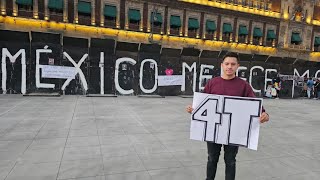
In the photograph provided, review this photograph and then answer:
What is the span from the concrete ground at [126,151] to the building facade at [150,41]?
5.94m

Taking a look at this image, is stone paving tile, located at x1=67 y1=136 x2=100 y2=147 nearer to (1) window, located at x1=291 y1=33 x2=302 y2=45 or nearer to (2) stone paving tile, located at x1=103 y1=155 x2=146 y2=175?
(2) stone paving tile, located at x1=103 y1=155 x2=146 y2=175

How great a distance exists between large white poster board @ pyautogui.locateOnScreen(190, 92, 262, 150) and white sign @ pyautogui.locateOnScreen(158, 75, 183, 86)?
12.0 metres

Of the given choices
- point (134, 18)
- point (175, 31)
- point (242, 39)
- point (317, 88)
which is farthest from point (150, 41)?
point (317, 88)

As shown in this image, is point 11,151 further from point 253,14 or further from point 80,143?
point 253,14

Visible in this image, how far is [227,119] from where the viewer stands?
116 inches

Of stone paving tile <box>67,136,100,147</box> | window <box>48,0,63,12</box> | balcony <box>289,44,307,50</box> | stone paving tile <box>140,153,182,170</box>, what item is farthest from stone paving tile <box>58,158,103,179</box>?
balcony <box>289,44,307,50</box>

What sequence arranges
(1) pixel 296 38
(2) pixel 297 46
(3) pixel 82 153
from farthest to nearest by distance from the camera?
(2) pixel 297 46
(1) pixel 296 38
(3) pixel 82 153

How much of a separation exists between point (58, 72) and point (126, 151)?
9797 millimetres

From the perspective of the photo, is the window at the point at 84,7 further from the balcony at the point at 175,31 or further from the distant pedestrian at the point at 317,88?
the distant pedestrian at the point at 317,88

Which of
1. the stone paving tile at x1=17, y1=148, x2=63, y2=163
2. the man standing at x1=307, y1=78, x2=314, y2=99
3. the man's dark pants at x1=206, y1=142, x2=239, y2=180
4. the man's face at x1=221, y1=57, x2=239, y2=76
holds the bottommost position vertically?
the stone paving tile at x1=17, y1=148, x2=63, y2=163

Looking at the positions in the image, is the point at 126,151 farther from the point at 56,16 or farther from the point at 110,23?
the point at 110,23

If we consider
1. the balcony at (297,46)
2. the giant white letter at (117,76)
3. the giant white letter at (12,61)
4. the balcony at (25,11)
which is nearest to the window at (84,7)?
the balcony at (25,11)

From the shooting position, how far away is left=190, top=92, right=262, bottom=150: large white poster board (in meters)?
2.86

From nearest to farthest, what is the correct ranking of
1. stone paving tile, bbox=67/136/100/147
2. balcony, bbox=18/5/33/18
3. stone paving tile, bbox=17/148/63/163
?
stone paving tile, bbox=17/148/63/163
stone paving tile, bbox=67/136/100/147
balcony, bbox=18/5/33/18
